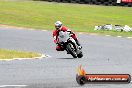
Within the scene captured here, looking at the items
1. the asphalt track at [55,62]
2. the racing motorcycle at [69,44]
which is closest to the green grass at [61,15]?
the asphalt track at [55,62]

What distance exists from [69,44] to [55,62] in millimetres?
2599

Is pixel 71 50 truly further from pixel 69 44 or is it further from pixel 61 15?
pixel 61 15

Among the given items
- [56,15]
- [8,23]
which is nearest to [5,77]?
[8,23]

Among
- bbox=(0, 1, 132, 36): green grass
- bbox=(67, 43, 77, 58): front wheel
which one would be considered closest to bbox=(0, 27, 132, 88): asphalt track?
bbox=(67, 43, 77, 58): front wheel

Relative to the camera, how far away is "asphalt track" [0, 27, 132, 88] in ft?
45.1

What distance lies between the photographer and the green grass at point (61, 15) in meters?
43.3

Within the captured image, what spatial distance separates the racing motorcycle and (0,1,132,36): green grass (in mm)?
14760

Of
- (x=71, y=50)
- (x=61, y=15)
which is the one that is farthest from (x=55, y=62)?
(x=61, y=15)

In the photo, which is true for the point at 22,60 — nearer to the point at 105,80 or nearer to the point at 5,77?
the point at 5,77

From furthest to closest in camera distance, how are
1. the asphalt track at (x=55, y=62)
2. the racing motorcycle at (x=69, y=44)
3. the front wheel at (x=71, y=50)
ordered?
the front wheel at (x=71, y=50), the racing motorcycle at (x=69, y=44), the asphalt track at (x=55, y=62)

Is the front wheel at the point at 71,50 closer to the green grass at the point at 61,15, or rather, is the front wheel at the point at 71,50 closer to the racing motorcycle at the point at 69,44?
the racing motorcycle at the point at 69,44

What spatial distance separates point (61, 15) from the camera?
4953 centimetres

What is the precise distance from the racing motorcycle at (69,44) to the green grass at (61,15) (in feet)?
48.4

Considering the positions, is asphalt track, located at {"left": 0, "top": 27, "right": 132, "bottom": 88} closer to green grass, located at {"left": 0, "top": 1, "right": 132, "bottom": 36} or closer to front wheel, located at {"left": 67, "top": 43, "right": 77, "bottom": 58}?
front wheel, located at {"left": 67, "top": 43, "right": 77, "bottom": 58}
